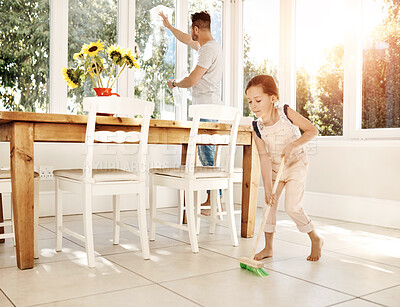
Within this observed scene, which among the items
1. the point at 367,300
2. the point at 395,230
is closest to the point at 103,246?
the point at 367,300

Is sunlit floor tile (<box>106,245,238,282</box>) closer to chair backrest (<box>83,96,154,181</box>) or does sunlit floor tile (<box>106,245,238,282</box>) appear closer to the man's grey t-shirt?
chair backrest (<box>83,96,154,181</box>)

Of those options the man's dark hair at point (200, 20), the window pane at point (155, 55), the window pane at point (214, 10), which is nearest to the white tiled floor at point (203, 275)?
the man's dark hair at point (200, 20)

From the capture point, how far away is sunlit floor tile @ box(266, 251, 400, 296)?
1.87m

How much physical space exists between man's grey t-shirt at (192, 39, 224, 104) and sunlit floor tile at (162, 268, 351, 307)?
158 cm

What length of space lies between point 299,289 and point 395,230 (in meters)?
1.77

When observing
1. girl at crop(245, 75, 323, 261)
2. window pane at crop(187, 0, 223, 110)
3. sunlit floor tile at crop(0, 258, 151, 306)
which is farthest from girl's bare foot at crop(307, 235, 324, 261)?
window pane at crop(187, 0, 223, 110)

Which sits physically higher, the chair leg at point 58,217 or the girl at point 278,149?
the girl at point 278,149

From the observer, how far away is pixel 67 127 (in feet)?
7.34

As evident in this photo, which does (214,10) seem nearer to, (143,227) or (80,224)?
(80,224)

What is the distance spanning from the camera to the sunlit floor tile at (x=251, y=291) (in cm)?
165

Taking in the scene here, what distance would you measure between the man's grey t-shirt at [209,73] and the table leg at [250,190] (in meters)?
0.59

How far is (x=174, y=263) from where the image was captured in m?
2.22

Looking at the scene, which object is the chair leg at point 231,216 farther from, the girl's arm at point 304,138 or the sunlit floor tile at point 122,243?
the girl's arm at point 304,138

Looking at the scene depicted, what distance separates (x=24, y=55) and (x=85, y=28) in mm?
599
